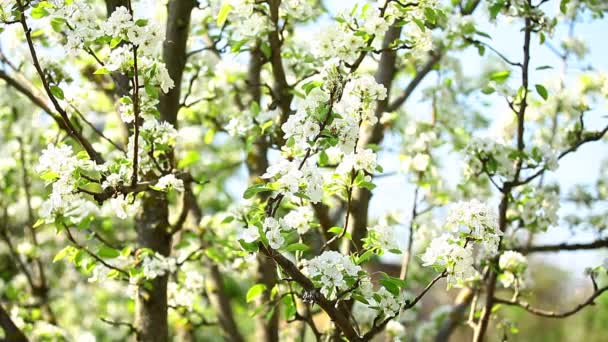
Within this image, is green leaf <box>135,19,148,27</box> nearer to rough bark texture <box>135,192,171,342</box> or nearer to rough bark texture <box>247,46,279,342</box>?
rough bark texture <box>135,192,171,342</box>

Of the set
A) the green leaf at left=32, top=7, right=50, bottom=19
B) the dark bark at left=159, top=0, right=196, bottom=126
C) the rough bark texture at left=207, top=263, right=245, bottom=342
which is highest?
the dark bark at left=159, top=0, right=196, bottom=126

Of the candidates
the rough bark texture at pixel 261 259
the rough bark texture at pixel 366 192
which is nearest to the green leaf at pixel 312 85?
the rough bark texture at pixel 366 192

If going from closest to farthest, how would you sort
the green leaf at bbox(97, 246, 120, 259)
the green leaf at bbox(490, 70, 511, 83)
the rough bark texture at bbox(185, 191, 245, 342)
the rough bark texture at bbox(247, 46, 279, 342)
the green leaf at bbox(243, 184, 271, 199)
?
1. the green leaf at bbox(243, 184, 271, 199)
2. the green leaf at bbox(97, 246, 120, 259)
3. the green leaf at bbox(490, 70, 511, 83)
4. the rough bark texture at bbox(247, 46, 279, 342)
5. the rough bark texture at bbox(185, 191, 245, 342)

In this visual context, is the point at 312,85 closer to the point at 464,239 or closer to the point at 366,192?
the point at 464,239

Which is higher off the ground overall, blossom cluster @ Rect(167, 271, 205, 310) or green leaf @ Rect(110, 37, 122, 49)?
green leaf @ Rect(110, 37, 122, 49)

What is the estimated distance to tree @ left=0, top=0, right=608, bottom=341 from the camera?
2.23 metres

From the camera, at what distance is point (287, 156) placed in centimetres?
280

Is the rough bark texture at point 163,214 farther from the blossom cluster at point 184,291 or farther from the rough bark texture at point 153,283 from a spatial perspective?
the blossom cluster at point 184,291

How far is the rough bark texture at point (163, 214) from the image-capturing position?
321 centimetres

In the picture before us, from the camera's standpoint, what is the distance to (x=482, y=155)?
3.29 m

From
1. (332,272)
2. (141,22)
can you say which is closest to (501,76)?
(332,272)

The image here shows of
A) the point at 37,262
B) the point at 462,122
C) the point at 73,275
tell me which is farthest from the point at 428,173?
the point at 73,275

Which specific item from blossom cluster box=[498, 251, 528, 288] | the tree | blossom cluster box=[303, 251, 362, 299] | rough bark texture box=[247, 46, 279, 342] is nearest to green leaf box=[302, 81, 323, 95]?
the tree

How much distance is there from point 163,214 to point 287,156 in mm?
795
